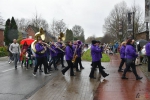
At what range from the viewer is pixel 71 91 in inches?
292

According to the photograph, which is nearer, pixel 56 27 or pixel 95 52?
pixel 95 52

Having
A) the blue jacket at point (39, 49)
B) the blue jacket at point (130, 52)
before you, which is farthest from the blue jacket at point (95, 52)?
the blue jacket at point (39, 49)

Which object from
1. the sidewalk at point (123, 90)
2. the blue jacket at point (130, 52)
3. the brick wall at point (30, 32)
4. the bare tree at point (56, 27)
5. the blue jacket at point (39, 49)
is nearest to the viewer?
the sidewalk at point (123, 90)

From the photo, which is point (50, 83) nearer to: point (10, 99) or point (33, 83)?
point (33, 83)

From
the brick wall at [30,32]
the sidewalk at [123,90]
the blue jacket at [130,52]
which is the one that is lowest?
the sidewalk at [123,90]

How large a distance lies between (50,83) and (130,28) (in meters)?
15.7

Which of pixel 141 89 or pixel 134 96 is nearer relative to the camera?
pixel 134 96

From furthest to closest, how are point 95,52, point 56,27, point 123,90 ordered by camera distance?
1. point 56,27
2. point 95,52
3. point 123,90

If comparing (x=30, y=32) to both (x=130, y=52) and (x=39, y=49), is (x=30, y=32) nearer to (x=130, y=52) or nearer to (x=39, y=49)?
(x=39, y=49)

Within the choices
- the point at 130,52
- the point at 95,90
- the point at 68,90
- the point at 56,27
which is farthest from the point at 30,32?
the point at 95,90

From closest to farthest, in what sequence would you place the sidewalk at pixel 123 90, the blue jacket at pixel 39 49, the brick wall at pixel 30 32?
1. the sidewalk at pixel 123 90
2. the blue jacket at pixel 39 49
3. the brick wall at pixel 30 32

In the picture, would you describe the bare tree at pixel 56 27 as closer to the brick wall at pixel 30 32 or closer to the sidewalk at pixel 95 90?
the brick wall at pixel 30 32

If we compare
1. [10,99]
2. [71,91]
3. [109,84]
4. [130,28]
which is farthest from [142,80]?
[130,28]

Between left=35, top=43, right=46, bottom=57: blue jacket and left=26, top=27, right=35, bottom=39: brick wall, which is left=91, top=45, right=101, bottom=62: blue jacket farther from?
left=26, top=27, right=35, bottom=39: brick wall
